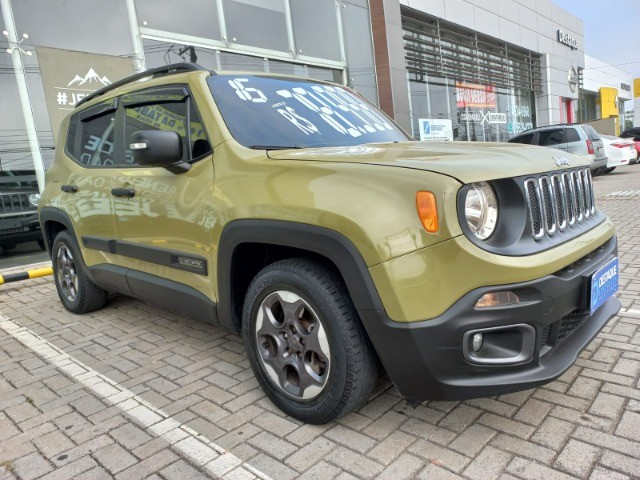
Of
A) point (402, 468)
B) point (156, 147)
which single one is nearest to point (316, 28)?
point (156, 147)

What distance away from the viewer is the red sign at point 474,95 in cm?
1838

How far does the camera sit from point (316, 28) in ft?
38.3

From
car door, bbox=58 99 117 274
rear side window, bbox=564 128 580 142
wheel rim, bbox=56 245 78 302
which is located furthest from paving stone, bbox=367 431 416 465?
rear side window, bbox=564 128 580 142

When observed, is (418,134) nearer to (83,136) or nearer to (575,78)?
(83,136)

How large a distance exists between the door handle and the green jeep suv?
2 centimetres

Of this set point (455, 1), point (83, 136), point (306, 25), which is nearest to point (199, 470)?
point (83, 136)

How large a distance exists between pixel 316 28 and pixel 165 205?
33.1 feet

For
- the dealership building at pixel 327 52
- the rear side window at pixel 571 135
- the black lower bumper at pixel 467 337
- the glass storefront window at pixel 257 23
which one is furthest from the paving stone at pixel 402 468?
the rear side window at pixel 571 135

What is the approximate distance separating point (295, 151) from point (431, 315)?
3.73ft

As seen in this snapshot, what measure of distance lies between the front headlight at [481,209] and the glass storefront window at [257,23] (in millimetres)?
8945

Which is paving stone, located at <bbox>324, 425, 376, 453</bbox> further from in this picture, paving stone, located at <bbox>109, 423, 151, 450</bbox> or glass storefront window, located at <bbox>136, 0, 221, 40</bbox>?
glass storefront window, located at <bbox>136, 0, 221, 40</bbox>

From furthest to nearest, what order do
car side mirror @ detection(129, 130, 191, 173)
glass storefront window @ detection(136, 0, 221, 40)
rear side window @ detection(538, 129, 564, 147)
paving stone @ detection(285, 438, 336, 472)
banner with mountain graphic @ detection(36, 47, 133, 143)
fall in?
rear side window @ detection(538, 129, 564, 147)
glass storefront window @ detection(136, 0, 221, 40)
banner with mountain graphic @ detection(36, 47, 133, 143)
car side mirror @ detection(129, 130, 191, 173)
paving stone @ detection(285, 438, 336, 472)

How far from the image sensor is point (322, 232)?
205cm

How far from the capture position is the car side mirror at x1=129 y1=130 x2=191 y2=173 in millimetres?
2537
